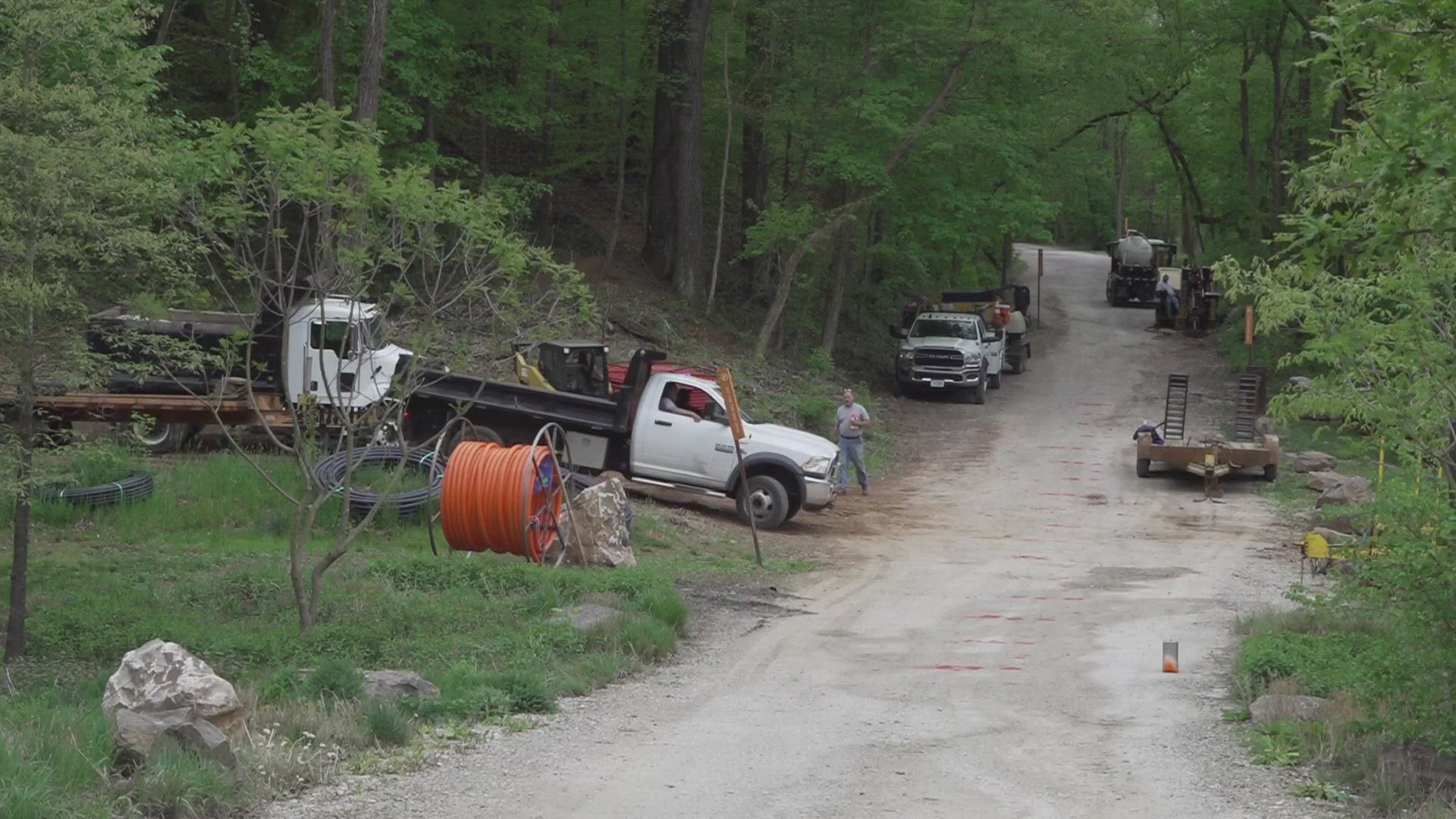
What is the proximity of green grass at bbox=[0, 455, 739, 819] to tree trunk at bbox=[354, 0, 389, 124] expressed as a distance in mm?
6686

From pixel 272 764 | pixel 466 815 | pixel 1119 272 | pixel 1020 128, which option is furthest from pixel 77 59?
pixel 1119 272

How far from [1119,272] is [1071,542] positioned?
36.1 metres

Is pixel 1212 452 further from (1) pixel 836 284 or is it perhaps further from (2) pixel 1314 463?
(1) pixel 836 284

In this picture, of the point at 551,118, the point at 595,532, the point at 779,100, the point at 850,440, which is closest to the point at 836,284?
the point at 779,100

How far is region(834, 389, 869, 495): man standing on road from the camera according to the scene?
25.0 meters

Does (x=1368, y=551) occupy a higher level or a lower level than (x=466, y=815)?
higher

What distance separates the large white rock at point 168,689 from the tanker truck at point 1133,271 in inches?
1979

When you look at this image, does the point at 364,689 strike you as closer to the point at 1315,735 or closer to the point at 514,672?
the point at 514,672

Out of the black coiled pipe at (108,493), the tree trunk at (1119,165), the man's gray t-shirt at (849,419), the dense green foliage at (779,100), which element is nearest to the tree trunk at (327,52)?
the dense green foliage at (779,100)

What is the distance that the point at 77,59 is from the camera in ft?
43.3

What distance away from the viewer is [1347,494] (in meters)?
24.0

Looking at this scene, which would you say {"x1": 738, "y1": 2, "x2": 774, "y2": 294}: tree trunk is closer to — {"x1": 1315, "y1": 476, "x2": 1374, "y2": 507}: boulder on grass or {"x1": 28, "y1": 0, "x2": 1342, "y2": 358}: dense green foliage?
{"x1": 28, "y1": 0, "x2": 1342, "y2": 358}: dense green foliage

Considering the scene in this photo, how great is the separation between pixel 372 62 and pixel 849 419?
9.87 meters

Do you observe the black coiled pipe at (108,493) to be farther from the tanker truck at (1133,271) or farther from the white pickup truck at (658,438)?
the tanker truck at (1133,271)
